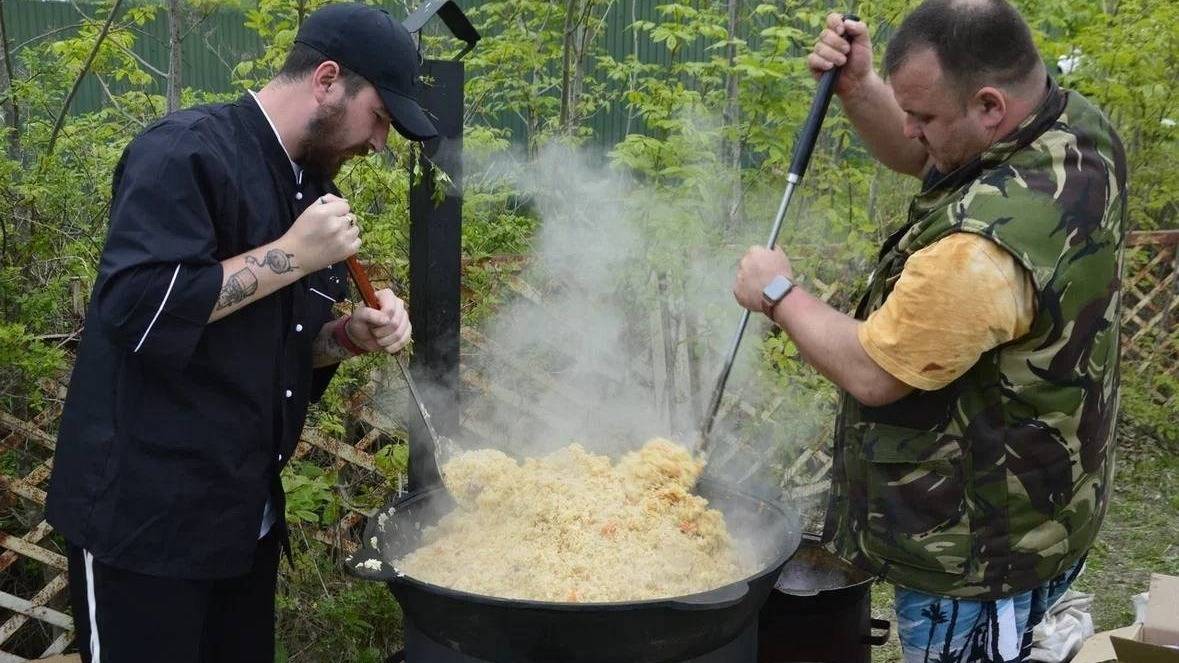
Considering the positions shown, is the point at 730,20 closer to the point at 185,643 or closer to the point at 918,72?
the point at 918,72

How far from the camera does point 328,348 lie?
2551mm

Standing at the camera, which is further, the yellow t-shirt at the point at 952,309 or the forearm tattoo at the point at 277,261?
the forearm tattoo at the point at 277,261

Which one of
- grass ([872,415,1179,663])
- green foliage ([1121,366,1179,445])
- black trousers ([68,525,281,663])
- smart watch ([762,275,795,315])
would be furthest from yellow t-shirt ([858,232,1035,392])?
green foliage ([1121,366,1179,445])

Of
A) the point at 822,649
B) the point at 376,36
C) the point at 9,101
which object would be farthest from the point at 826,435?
the point at 9,101

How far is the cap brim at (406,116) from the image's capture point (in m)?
2.17

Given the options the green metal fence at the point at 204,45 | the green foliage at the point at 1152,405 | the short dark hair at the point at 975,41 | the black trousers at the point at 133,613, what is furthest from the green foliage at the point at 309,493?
the green foliage at the point at 1152,405

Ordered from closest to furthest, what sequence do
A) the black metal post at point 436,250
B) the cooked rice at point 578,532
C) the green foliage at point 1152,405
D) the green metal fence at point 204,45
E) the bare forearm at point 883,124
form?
the cooked rice at point 578,532
the bare forearm at point 883,124
the black metal post at point 436,250
the green foliage at point 1152,405
the green metal fence at point 204,45

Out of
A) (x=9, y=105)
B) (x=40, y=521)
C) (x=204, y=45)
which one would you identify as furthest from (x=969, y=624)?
(x=204, y=45)

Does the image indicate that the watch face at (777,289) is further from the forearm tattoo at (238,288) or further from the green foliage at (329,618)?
the green foliage at (329,618)

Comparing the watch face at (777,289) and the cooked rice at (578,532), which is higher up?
the watch face at (777,289)

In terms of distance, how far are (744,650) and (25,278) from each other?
273 centimetres

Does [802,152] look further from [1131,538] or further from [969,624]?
[1131,538]

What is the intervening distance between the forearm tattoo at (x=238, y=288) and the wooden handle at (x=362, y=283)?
29cm

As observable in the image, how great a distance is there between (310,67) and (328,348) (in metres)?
0.79
